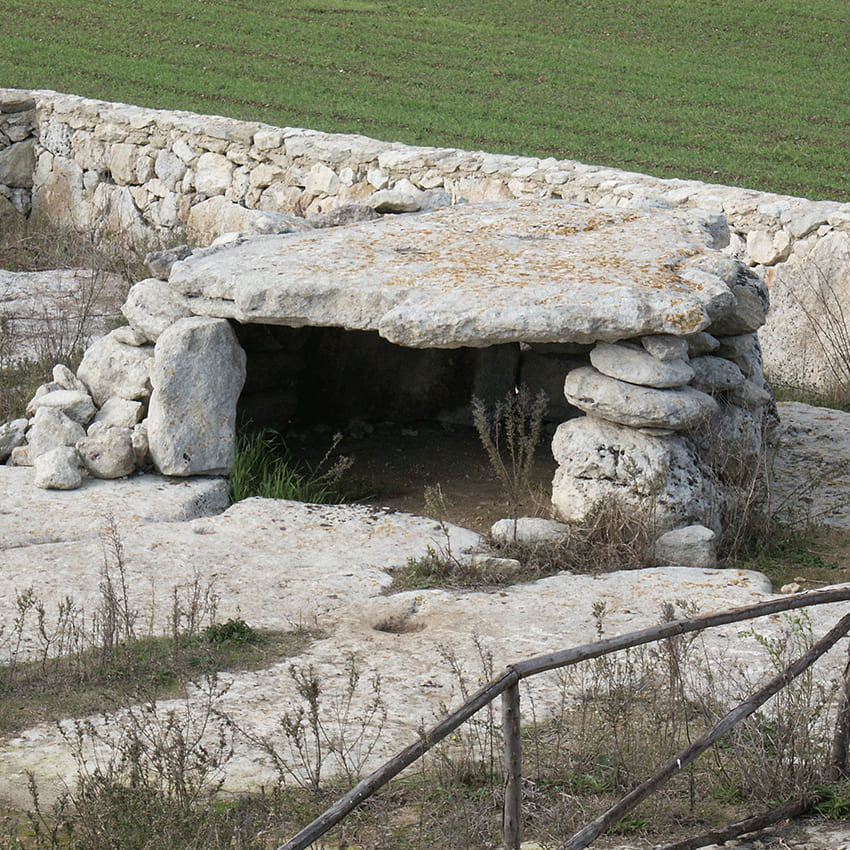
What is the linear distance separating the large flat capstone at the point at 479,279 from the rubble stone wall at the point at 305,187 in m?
0.99

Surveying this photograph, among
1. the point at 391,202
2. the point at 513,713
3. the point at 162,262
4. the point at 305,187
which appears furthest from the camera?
the point at 305,187

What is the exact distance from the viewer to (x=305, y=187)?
11781 millimetres

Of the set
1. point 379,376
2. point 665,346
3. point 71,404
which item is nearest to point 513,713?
point 665,346

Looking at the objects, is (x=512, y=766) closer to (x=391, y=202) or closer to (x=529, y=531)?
(x=529, y=531)

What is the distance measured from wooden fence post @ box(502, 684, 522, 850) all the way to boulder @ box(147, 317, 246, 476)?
4.32 m

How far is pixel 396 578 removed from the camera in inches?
231

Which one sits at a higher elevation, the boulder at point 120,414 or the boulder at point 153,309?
the boulder at point 153,309

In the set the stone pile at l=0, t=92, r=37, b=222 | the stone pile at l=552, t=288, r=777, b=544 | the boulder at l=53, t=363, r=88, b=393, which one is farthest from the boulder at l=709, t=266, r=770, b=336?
the stone pile at l=0, t=92, r=37, b=222

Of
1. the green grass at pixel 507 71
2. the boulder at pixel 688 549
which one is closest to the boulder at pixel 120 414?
the boulder at pixel 688 549

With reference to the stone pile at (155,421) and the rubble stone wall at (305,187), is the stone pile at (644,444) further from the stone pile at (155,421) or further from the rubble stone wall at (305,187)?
the rubble stone wall at (305,187)

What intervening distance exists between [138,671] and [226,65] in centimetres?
1624

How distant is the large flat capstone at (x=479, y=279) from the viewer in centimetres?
646

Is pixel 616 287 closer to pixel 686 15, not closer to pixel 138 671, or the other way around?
pixel 138 671

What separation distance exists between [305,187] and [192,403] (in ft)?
17.0
